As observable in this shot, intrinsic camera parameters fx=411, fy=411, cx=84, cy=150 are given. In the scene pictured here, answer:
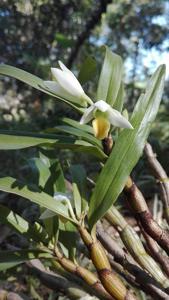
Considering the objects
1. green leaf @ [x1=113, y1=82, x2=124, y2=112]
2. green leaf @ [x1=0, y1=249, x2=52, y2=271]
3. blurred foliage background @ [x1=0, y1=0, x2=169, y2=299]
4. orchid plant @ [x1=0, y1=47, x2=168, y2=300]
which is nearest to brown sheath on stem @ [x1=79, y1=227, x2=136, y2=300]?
orchid plant @ [x1=0, y1=47, x2=168, y2=300]

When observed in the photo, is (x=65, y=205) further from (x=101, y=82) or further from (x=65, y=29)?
(x=65, y=29)

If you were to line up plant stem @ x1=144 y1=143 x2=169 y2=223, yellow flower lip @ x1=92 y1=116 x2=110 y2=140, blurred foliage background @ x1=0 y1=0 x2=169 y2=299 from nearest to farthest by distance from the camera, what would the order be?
yellow flower lip @ x1=92 y1=116 x2=110 y2=140, plant stem @ x1=144 y1=143 x2=169 y2=223, blurred foliage background @ x1=0 y1=0 x2=169 y2=299

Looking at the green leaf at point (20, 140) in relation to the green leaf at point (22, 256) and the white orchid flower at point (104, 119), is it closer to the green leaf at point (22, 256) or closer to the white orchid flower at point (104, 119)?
the white orchid flower at point (104, 119)

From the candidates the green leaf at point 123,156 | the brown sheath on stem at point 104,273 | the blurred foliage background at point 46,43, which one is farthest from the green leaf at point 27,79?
the blurred foliage background at point 46,43

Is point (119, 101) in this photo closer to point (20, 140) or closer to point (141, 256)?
point (20, 140)

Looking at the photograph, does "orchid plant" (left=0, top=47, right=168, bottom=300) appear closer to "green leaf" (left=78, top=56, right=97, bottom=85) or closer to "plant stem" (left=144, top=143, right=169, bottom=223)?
"green leaf" (left=78, top=56, right=97, bottom=85)

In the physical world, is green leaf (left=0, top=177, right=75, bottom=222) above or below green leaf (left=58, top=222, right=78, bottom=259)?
above

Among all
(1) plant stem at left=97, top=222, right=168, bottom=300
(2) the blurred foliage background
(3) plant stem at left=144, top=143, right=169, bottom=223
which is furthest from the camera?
(2) the blurred foliage background

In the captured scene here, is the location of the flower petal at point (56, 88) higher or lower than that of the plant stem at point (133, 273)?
higher
